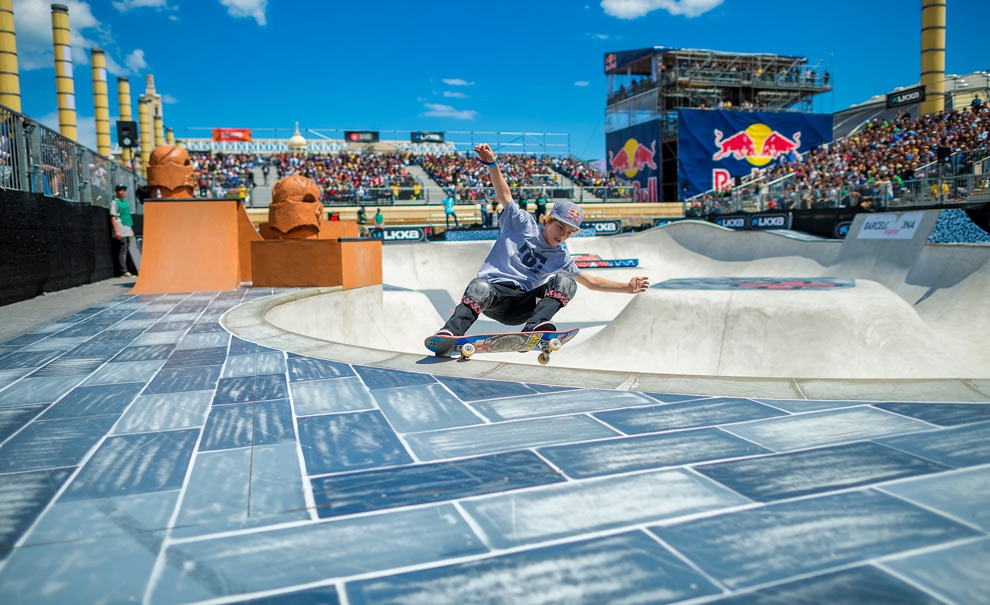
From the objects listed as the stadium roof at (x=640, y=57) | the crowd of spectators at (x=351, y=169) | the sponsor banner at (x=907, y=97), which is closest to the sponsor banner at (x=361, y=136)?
the crowd of spectators at (x=351, y=169)

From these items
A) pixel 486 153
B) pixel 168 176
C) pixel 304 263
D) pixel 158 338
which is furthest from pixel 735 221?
pixel 158 338

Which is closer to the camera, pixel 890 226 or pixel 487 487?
pixel 487 487

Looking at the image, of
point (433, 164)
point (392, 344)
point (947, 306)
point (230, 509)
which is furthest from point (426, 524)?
point (433, 164)

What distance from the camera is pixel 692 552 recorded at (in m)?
1.84

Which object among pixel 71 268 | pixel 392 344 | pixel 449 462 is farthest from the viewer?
pixel 392 344

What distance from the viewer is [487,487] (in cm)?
234

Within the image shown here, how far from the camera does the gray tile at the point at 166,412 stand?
125 inches

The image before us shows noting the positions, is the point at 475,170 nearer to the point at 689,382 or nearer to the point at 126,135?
the point at 126,135

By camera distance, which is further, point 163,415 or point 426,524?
point 163,415

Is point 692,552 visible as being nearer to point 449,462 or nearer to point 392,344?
point 449,462

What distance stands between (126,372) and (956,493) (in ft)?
15.7

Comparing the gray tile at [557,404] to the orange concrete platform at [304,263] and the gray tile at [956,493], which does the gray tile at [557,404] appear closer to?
the gray tile at [956,493]

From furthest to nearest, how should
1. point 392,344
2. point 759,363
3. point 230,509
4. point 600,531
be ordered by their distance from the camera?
point 392,344 < point 759,363 < point 230,509 < point 600,531

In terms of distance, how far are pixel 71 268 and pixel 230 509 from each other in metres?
11.1
